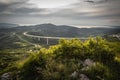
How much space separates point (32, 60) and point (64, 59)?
1796 mm

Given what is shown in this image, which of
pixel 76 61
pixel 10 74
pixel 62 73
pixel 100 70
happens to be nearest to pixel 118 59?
pixel 100 70

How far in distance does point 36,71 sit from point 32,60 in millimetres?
712

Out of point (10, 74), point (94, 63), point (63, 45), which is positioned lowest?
point (10, 74)

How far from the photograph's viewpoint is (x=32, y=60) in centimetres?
1168

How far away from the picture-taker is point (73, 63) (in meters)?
11.1

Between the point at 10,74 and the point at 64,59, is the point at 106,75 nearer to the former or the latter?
the point at 64,59

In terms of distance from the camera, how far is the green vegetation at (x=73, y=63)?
10422 mm

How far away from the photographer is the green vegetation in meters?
10.4

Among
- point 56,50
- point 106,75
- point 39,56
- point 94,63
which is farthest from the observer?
point 56,50

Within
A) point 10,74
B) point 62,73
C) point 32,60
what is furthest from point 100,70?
point 10,74

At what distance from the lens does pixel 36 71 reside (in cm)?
1134

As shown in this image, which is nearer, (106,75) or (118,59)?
(106,75)

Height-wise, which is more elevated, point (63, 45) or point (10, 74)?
point (63, 45)

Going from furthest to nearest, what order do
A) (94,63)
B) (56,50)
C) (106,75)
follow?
1. (56,50)
2. (94,63)
3. (106,75)
